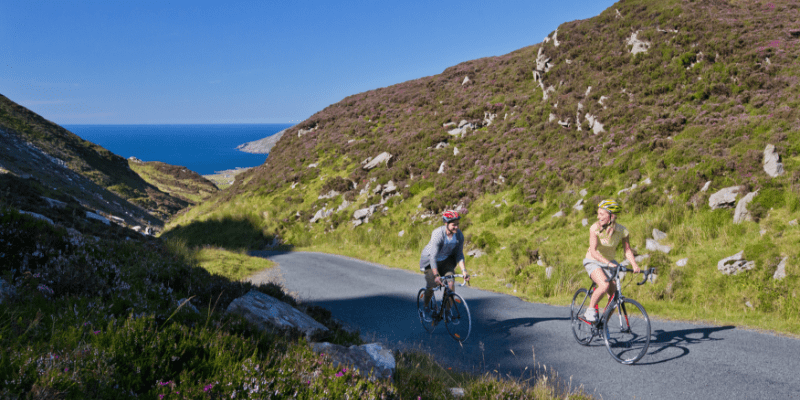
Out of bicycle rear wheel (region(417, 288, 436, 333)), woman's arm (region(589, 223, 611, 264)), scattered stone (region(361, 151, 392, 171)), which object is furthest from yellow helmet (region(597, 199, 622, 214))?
scattered stone (region(361, 151, 392, 171))

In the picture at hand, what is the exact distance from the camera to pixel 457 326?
7273mm

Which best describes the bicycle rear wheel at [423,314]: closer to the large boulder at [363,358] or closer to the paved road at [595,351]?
the paved road at [595,351]

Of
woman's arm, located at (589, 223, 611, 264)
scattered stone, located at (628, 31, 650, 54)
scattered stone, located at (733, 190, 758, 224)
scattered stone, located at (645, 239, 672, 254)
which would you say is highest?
scattered stone, located at (628, 31, 650, 54)

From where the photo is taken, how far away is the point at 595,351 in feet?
20.0

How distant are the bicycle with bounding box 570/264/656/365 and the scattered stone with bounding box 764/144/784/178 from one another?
25.3ft

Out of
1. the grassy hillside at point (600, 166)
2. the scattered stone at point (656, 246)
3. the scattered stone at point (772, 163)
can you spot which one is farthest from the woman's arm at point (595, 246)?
the scattered stone at point (772, 163)

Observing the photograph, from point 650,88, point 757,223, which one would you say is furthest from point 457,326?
point 650,88

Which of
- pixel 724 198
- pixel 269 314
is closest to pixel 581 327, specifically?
pixel 269 314

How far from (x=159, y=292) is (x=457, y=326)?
17.0 feet

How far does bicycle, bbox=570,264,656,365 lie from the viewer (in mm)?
5559

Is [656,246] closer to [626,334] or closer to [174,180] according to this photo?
[626,334]

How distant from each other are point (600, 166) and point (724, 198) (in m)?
5.18

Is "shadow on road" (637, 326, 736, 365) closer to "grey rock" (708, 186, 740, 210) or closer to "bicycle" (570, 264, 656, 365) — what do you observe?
"bicycle" (570, 264, 656, 365)

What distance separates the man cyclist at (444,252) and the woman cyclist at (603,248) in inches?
83.1
